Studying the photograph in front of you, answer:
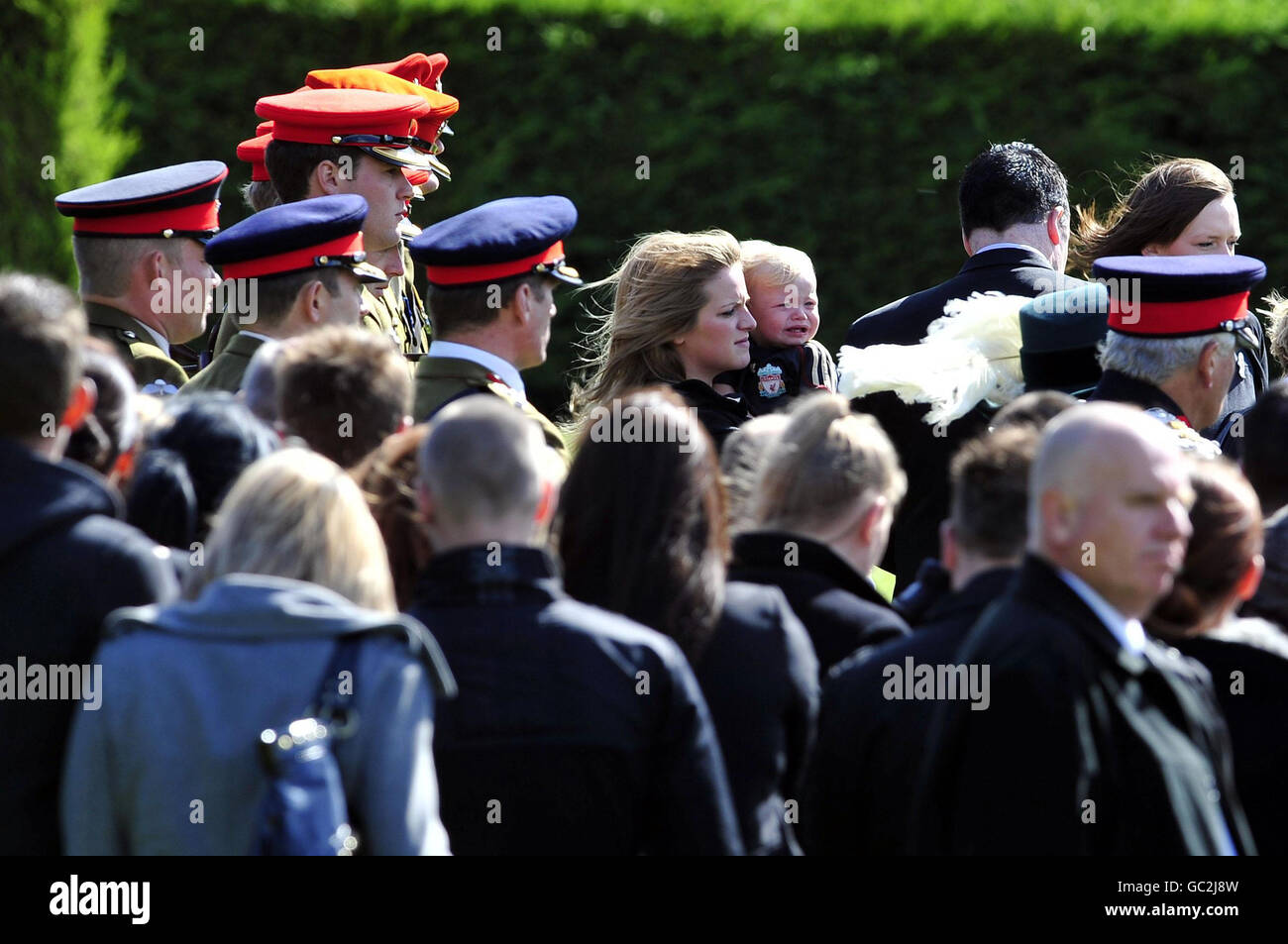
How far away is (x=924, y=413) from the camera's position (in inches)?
202

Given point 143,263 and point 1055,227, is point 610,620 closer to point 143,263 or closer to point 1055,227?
point 143,263

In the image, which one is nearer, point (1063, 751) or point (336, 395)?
point (1063, 751)

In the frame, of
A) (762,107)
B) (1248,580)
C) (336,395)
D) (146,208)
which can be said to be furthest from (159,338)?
(762,107)

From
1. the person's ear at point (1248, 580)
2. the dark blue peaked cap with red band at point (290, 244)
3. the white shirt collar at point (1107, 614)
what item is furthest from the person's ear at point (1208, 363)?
the dark blue peaked cap with red band at point (290, 244)

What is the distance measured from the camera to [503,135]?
10609mm

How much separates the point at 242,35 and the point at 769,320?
229 inches

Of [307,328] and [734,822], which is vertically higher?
[307,328]

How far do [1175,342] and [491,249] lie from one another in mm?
1739

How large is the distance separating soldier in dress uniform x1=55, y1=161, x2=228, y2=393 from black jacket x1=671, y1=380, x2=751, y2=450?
1369 millimetres

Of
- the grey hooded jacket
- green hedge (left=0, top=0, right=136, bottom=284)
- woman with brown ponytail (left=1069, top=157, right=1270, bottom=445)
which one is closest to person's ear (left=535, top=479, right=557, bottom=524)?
the grey hooded jacket

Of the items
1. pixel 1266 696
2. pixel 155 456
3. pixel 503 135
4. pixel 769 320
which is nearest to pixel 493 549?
pixel 155 456

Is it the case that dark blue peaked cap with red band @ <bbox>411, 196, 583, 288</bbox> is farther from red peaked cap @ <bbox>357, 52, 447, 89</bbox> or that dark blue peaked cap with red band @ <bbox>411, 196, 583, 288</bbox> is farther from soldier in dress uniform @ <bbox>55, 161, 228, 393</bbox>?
red peaked cap @ <bbox>357, 52, 447, 89</bbox>

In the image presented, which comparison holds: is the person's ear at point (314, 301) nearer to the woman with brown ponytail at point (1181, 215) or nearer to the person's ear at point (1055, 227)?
the person's ear at point (1055, 227)

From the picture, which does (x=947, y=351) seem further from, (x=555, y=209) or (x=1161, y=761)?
(x=1161, y=761)
